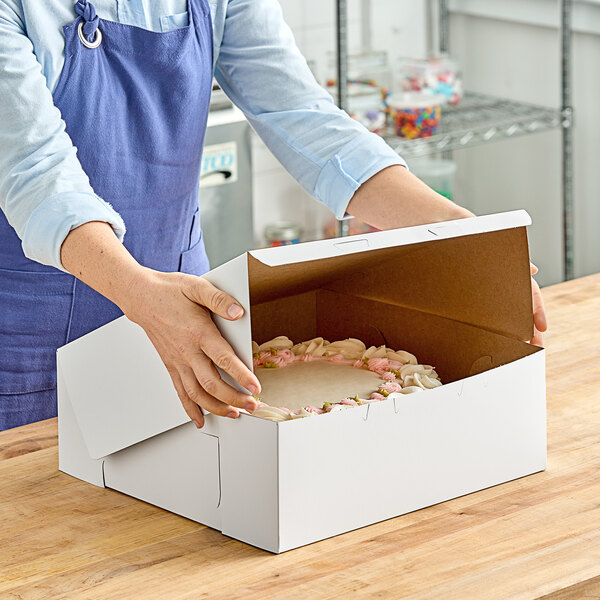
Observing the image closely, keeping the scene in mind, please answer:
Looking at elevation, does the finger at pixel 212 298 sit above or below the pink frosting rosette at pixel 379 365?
above

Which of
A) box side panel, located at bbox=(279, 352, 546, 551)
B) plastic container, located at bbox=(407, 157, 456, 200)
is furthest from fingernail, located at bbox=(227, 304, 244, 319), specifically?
plastic container, located at bbox=(407, 157, 456, 200)

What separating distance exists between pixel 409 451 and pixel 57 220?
0.43 m

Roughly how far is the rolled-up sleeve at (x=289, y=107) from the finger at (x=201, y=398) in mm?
477

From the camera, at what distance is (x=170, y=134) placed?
1505 millimetres

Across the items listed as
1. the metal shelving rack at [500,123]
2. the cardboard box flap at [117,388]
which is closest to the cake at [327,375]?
the cardboard box flap at [117,388]

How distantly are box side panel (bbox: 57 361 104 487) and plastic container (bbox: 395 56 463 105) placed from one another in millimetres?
2189

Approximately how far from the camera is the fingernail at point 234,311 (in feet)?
3.08

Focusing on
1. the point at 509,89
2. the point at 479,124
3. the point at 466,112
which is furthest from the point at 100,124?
the point at 509,89

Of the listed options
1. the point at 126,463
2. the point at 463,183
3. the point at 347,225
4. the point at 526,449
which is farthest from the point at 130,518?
the point at 463,183

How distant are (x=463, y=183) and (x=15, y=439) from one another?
8.98 feet

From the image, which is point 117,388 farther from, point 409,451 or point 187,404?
point 409,451

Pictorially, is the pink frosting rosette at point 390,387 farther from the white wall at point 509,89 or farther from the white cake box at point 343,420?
the white wall at point 509,89

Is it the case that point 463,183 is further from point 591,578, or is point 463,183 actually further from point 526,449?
point 591,578

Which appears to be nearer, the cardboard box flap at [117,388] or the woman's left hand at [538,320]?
the cardboard box flap at [117,388]
